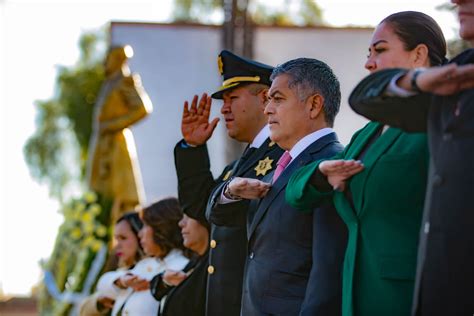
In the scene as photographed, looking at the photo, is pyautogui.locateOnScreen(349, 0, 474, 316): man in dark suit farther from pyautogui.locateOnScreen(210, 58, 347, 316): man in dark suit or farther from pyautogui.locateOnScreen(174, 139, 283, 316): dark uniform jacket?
pyautogui.locateOnScreen(174, 139, 283, 316): dark uniform jacket

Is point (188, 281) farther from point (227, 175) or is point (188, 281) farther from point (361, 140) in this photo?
point (361, 140)

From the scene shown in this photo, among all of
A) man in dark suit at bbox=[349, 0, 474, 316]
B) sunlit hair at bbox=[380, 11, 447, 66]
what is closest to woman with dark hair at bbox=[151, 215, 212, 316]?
sunlit hair at bbox=[380, 11, 447, 66]

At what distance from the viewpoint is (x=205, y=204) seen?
→ 5762 millimetres

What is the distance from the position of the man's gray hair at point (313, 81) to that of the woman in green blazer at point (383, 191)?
0.51 m

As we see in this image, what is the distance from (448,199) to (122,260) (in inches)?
178

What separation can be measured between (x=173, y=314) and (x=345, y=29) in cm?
1208

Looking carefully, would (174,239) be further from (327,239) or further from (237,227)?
(327,239)

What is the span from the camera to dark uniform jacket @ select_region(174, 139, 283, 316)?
5223 mm

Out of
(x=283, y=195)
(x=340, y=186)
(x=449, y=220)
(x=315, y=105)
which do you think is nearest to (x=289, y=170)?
(x=283, y=195)

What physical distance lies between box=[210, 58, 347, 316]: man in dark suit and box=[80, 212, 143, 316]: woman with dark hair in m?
2.51

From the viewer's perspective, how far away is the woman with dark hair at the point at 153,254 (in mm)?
6617

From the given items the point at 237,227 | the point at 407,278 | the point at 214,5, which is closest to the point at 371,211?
the point at 407,278

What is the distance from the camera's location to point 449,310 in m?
3.33

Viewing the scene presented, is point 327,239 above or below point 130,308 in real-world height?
above
